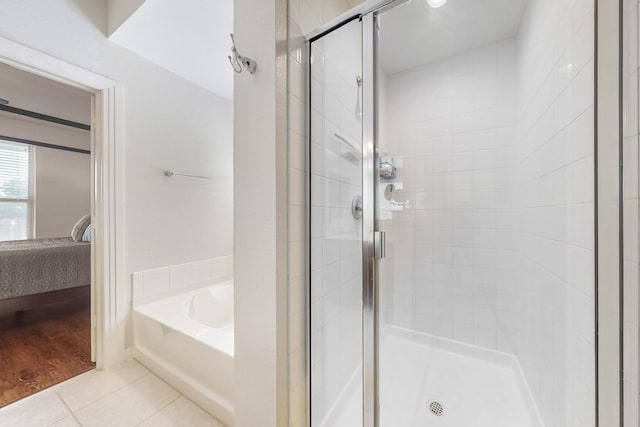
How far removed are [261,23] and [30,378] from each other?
229 centimetres

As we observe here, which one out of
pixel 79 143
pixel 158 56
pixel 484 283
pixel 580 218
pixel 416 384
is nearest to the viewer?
pixel 580 218

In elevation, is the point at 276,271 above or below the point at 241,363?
above

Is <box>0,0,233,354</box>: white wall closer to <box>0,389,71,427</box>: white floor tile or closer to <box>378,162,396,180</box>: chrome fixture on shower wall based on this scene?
<box>0,389,71,427</box>: white floor tile

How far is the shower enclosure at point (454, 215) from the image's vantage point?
864mm

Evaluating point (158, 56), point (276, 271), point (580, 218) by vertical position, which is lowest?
point (276, 271)

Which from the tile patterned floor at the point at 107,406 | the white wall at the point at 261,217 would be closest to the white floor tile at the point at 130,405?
the tile patterned floor at the point at 107,406

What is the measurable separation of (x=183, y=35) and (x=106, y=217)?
125 cm

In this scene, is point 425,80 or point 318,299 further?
point 425,80

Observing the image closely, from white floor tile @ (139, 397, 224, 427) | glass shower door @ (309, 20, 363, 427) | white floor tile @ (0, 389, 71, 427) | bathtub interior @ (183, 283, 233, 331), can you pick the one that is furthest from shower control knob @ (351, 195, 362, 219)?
white floor tile @ (0, 389, 71, 427)

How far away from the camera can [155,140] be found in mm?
1884

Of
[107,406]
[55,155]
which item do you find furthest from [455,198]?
[55,155]

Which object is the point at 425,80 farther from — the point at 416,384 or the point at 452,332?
the point at 416,384

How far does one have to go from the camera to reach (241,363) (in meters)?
1.00

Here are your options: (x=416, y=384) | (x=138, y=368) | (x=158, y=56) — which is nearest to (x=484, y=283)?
(x=416, y=384)
